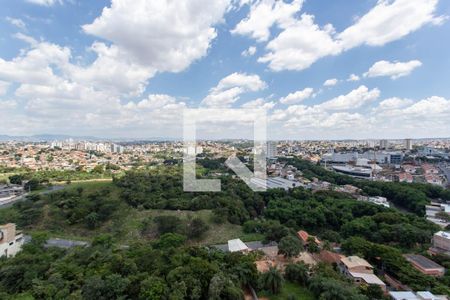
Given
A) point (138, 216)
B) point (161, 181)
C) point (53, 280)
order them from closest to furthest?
point (53, 280)
point (138, 216)
point (161, 181)

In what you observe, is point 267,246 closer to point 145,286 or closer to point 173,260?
point 173,260

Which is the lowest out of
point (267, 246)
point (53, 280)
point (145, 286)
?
point (267, 246)

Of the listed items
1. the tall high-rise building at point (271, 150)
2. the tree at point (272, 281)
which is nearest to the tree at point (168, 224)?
the tree at point (272, 281)

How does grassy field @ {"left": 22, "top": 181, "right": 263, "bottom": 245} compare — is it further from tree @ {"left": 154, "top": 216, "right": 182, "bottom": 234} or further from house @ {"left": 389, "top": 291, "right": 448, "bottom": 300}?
house @ {"left": 389, "top": 291, "right": 448, "bottom": 300}

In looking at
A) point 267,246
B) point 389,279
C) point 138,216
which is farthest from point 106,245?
point 389,279

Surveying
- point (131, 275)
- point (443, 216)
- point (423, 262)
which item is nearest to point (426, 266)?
point (423, 262)

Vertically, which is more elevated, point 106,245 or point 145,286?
point 145,286

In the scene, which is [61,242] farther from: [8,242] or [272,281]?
[272,281]

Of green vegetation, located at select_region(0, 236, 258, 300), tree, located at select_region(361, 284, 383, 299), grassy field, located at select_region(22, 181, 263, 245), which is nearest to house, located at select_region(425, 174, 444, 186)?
grassy field, located at select_region(22, 181, 263, 245)
